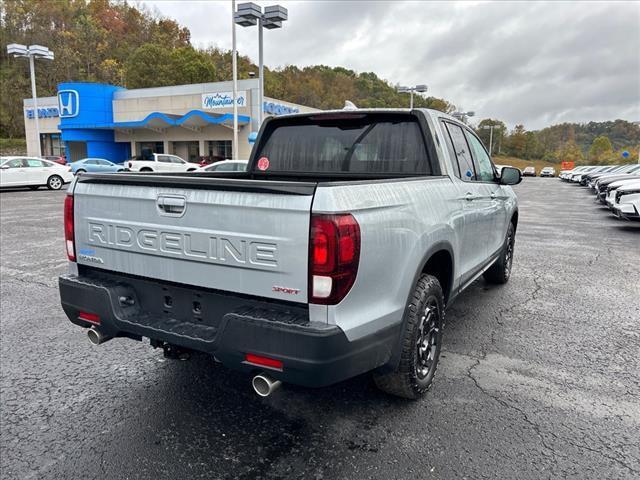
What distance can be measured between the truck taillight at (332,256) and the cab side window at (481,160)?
2.80m

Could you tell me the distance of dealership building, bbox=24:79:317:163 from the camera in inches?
1319

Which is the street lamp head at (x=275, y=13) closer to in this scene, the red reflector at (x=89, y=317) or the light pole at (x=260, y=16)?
the light pole at (x=260, y=16)

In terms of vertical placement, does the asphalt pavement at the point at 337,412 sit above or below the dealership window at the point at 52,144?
below

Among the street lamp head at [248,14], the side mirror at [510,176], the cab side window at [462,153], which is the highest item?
the street lamp head at [248,14]

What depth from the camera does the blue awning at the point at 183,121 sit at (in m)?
31.7

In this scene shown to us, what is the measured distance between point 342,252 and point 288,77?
87467 mm

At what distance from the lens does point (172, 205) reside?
2613 mm

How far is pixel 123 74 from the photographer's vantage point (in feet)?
236

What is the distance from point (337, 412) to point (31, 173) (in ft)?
72.4

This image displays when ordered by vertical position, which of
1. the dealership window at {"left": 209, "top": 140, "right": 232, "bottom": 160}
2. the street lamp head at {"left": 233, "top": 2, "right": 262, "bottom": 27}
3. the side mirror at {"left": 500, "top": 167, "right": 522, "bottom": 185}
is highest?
the street lamp head at {"left": 233, "top": 2, "right": 262, "bottom": 27}

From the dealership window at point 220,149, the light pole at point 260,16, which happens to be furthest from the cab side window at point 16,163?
the dealership window at point 220,149

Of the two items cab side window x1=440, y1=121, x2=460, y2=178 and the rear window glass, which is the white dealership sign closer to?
the rear window glass

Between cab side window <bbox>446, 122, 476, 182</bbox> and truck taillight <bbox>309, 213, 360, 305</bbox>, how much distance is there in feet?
6.69

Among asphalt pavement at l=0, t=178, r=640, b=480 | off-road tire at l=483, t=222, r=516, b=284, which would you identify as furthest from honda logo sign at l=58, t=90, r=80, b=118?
off-road tire at l=483, t=222, r=516, b=284
